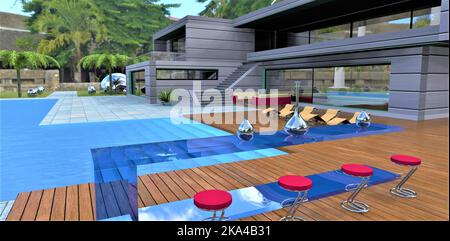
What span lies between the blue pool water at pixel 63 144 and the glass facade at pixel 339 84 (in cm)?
1298

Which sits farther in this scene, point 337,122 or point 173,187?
point 337,122

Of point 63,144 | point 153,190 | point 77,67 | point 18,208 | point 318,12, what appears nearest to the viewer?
point 18,208

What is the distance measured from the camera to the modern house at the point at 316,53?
590 inches

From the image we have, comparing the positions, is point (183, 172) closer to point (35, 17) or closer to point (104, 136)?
point (104, 136)

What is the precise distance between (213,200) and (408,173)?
11.5ft

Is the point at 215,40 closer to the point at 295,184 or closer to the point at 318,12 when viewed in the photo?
the point at 318,12

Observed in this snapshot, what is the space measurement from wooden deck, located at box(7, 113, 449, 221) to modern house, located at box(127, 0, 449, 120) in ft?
21.8

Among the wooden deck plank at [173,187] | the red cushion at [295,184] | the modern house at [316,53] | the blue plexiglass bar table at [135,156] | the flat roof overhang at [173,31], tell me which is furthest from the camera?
the flat roof overhang at [173,31]

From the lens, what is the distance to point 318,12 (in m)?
23.2

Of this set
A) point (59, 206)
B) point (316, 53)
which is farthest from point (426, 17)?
point (59, 206)

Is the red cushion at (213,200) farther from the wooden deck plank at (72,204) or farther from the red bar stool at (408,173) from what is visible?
the red bar stool at (408,173)

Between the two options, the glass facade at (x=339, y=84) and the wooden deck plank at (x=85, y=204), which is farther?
the glass facade at (x=339, y=84)

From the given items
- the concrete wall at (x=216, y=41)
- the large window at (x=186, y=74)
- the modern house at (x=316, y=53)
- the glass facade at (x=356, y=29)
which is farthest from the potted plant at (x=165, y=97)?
the glass facade at (x=356, y=29)
